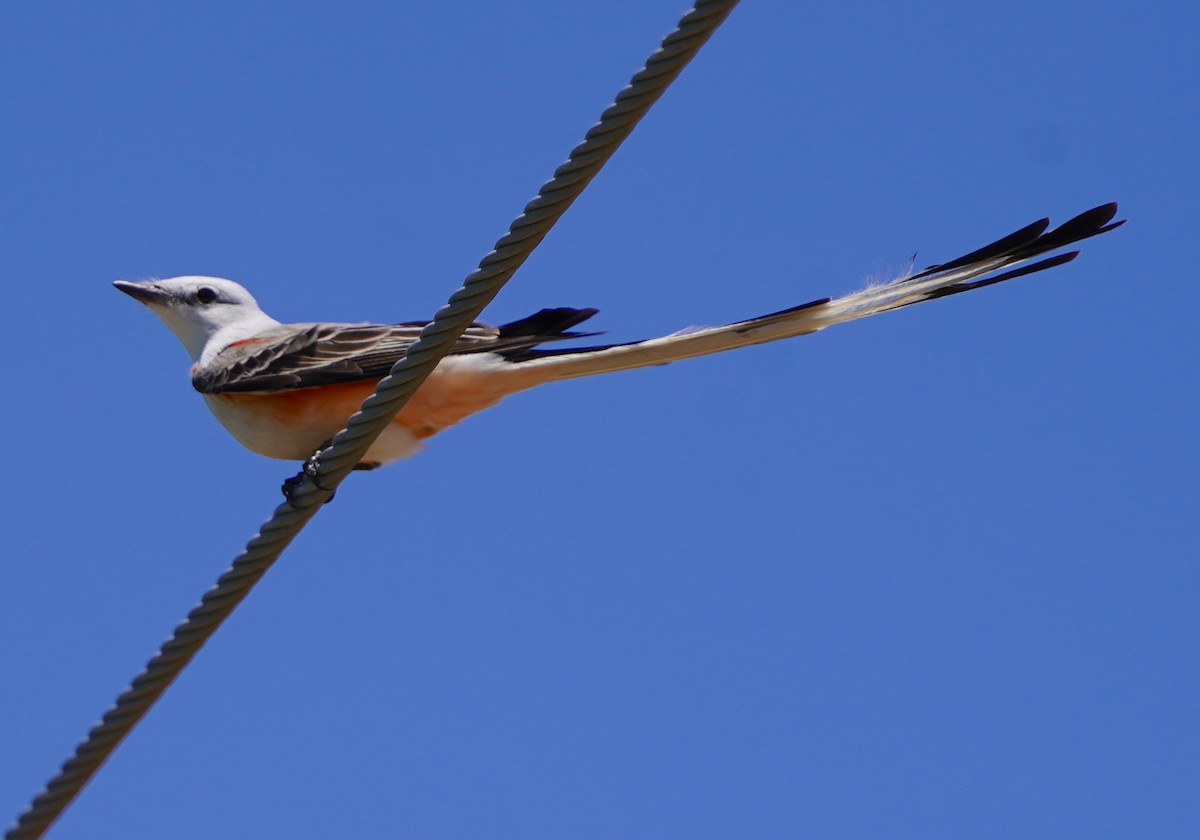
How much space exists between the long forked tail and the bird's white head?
7.37ft

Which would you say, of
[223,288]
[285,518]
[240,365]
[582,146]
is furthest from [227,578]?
[223,288]

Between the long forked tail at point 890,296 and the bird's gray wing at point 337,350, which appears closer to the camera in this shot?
the long forked tail at point 890,296

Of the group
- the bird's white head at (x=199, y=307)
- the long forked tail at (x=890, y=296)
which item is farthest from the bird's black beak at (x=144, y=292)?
the long forked tail at (x=890, y=296)

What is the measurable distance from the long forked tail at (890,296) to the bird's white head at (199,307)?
2.25m

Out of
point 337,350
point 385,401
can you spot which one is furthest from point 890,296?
point 337,350

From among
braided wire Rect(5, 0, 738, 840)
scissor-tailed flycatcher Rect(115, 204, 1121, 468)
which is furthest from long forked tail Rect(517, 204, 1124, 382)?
braided wire Rect(5, 0, 738, 840)

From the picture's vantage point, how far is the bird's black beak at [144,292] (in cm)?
580

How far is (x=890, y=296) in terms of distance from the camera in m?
3.79

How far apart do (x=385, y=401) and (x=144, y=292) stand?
3242 millimetres

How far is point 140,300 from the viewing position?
584 cm

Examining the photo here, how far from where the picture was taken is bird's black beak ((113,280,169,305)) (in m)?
5.80

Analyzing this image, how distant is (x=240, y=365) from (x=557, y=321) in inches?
51.5

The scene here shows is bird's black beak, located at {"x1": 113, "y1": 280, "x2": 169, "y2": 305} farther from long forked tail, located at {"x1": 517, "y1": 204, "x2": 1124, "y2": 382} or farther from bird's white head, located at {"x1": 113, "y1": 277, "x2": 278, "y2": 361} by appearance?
long forked tail, located at {"x1": 517, "y1": 204, "x2": 1124, "y2": 382}

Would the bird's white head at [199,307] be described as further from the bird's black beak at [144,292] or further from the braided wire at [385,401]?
the braided wire at [385,401]
